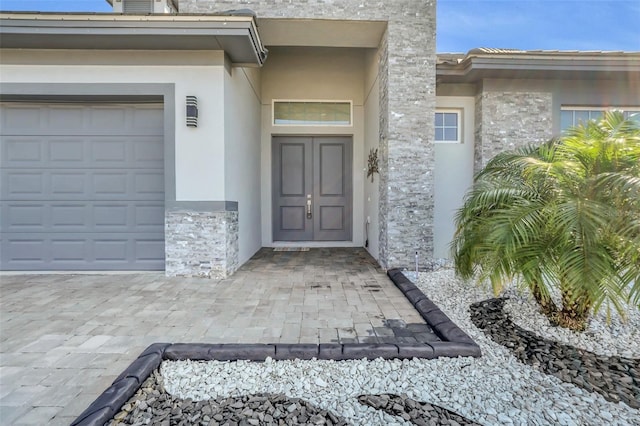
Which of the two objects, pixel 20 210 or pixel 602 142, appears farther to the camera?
pixel 20 210

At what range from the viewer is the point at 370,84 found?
255 inches

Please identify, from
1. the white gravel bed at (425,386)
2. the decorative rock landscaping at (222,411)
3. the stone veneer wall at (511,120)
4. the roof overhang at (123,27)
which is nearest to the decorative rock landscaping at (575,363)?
the white gravel bed at (425,386)

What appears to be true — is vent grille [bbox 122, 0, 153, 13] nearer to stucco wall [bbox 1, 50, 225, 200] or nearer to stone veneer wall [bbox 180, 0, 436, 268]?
stone veneer wall [bbox 180, 0, 436, 268]

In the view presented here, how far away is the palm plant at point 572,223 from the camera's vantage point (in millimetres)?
Result: 2338

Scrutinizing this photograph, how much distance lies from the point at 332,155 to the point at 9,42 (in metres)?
5.45

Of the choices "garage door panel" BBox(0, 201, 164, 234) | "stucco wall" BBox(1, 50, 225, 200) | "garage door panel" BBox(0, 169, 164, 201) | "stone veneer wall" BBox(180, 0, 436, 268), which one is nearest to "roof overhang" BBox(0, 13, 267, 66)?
"stucco wall" BBox(1, 50, 225, 200)

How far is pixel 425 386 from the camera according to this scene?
207 centimetres

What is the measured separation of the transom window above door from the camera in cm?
734

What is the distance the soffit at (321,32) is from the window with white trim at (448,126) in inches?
69.0

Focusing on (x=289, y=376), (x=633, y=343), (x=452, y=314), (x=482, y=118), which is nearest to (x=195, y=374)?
(x=289, y=376)

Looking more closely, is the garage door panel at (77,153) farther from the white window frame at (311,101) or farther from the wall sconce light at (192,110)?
the white window frame at (311,101)

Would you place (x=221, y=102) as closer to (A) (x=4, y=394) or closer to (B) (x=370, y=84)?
(B) (x=370, y=84)

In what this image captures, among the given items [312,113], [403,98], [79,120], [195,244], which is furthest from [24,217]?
[403,98]

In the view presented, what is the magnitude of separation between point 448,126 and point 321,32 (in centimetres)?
283
